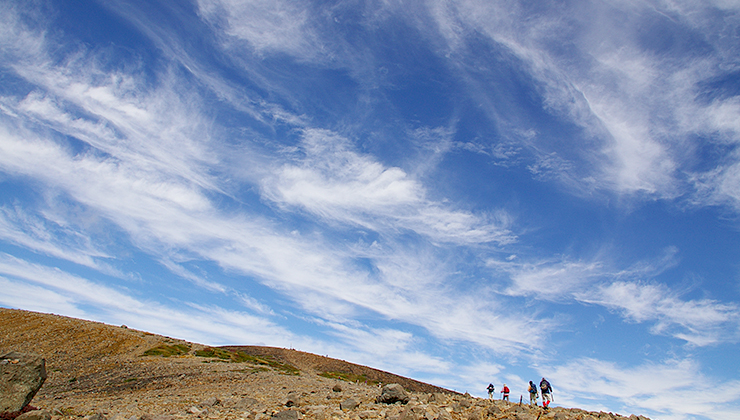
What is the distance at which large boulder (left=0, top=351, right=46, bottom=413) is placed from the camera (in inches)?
920

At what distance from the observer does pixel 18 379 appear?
24.0 metres

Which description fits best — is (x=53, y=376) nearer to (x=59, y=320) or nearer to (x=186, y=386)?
(x=186, y=386)

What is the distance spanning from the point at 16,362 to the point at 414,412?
2530 centimetres

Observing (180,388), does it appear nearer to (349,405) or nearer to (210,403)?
(210,403)

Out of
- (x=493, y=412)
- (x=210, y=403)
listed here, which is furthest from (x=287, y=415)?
(x=210, y=403)

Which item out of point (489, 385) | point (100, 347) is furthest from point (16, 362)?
point (100, 347)

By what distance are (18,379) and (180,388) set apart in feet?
77.9

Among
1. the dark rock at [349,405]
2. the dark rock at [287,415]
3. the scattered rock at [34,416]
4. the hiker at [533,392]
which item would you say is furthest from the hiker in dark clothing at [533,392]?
the scattered rock at [34,416]

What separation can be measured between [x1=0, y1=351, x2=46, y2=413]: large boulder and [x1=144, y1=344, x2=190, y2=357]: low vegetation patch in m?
47.6

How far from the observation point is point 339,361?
10625 centimetres

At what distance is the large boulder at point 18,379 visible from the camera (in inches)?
920

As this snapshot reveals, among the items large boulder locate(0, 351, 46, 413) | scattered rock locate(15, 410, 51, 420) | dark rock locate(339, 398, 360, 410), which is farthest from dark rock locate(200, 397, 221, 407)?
dark rock locate(339, 398, 360, 410)

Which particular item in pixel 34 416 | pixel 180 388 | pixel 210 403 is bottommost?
pixel 180 388

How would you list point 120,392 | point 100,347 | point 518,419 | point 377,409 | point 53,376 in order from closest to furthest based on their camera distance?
point 518,419
point 377,409
point 120,392
point 53,376
point 100,347
